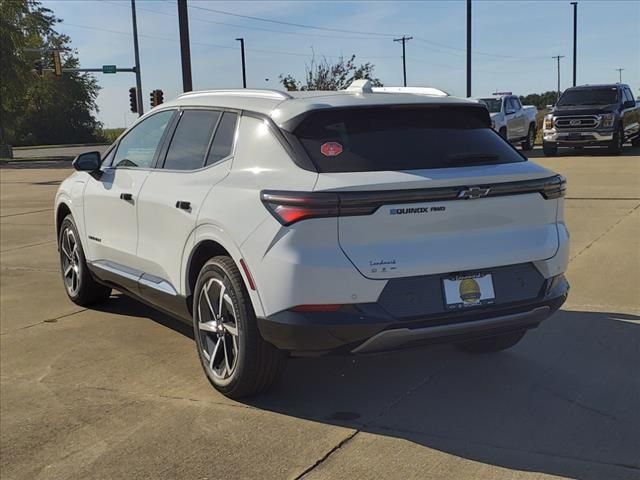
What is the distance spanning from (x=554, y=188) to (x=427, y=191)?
916mm

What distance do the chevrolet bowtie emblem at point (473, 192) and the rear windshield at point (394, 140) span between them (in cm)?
22

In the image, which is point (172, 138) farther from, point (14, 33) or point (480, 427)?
point (14, 33)

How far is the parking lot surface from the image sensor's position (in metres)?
3.42

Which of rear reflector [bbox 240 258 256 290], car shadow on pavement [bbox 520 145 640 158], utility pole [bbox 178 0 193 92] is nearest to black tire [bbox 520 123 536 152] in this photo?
Result: car shadow on pavement [bbox 520 145 640 158]

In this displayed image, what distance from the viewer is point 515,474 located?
3.23 meters

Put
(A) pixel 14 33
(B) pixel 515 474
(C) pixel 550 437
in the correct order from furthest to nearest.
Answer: (A) pixel 14 33
(C) pixel 550 437
(B) pixel 515 474

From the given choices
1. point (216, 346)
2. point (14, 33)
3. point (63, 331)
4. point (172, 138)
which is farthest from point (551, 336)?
point (14, 33)

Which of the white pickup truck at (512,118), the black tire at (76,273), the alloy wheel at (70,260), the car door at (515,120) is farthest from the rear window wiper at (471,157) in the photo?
the car door at (515,120)

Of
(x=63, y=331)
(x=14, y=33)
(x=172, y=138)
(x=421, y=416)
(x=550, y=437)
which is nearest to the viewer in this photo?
(x=550, y=437)

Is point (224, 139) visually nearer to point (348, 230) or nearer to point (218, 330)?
point (218, 330)

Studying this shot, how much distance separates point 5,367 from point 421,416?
3035 millimetres

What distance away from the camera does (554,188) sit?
4078 mm

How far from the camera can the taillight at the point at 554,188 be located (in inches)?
159

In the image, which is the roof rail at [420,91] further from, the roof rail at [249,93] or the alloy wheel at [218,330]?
the alloy wheel at [218,330]
